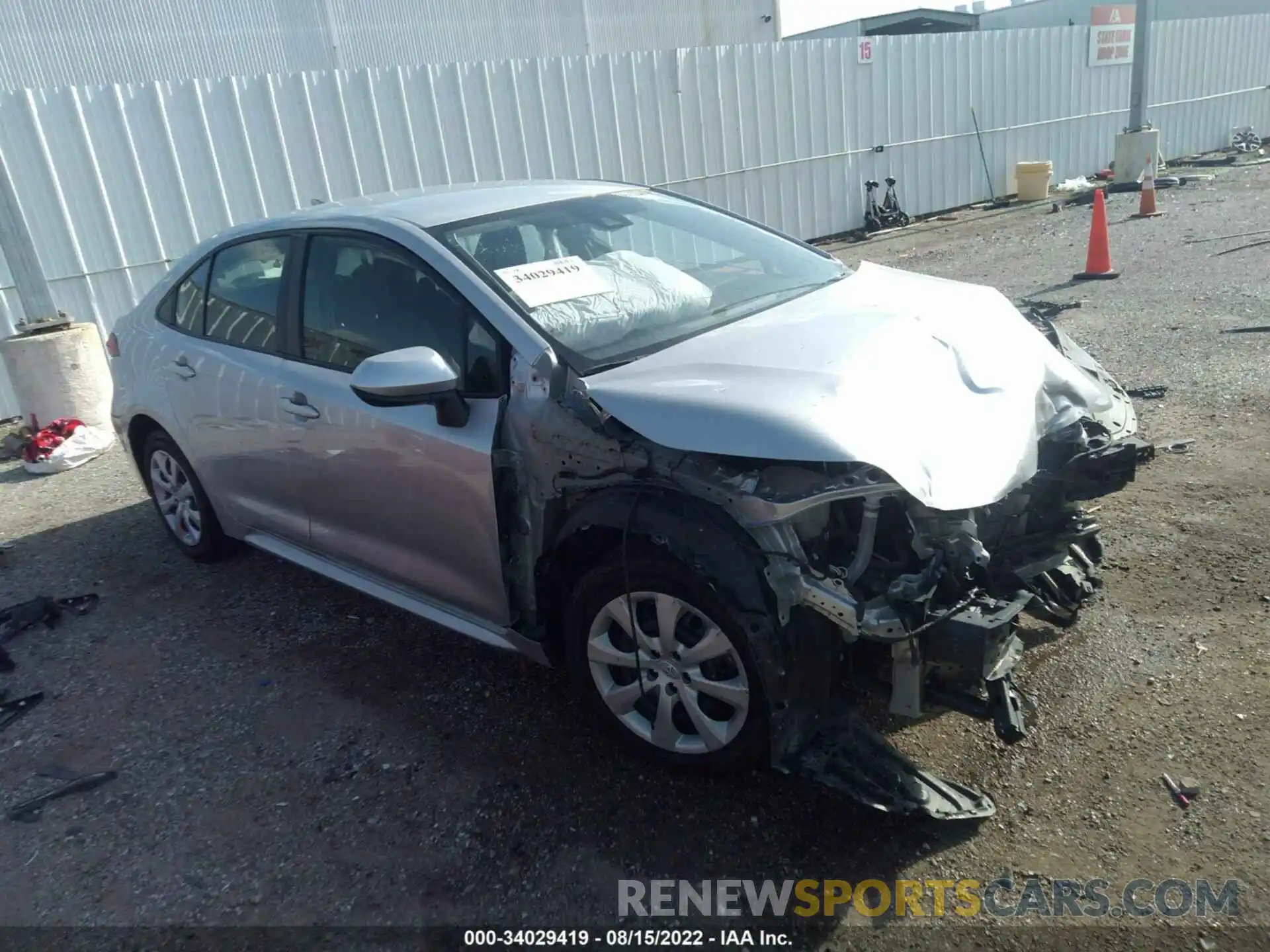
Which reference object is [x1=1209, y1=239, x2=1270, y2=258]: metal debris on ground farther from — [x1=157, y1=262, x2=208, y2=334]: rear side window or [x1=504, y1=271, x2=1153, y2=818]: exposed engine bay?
[x1=157, y1=262, x2=208, y2=334]: rear side window

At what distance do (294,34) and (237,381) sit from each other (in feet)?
54.5

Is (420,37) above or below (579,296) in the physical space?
above

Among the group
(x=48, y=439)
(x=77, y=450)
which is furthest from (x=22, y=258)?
(x=77, y=450)

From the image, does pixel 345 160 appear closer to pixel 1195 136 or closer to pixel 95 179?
pixel 95 179

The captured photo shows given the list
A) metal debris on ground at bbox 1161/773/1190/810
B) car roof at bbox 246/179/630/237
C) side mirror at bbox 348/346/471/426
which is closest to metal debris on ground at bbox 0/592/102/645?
car roof at bbox 246/179/630/237

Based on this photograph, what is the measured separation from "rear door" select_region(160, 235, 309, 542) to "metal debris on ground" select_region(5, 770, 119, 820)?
1.18m

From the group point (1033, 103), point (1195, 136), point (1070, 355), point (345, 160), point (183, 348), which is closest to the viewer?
point (1070, 355)

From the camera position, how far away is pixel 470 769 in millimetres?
3246

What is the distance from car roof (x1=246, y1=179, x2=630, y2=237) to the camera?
12.3ft

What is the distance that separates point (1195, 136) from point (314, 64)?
19.3 metres

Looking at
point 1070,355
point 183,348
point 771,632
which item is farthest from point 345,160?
point 771,632

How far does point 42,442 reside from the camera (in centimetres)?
741

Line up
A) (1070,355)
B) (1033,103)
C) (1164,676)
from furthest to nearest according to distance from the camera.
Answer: (1033,103)
(1070,355)
(1164,676)

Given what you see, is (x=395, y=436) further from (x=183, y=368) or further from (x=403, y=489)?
(x=183, y=368)
